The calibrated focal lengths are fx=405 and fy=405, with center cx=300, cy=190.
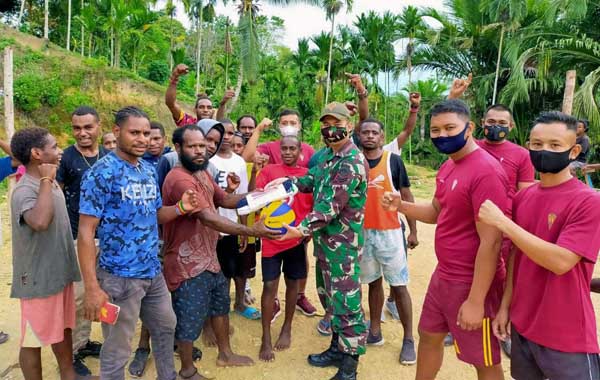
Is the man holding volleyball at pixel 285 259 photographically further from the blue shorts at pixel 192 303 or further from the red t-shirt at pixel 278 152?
the blue shorts at pixel 192 303

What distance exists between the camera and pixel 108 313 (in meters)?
2.58

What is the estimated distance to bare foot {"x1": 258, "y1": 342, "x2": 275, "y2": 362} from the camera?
3.82 m

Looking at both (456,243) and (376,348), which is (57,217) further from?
(376,348)

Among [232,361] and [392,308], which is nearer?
[232,361]

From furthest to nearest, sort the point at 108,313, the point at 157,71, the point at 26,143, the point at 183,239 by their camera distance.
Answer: the point at 157,71
the point at 183,239
the point at 26,143
the point at 108,313

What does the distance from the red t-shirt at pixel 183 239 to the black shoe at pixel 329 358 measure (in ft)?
4.46

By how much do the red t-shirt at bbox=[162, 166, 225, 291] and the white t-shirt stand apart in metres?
0.90

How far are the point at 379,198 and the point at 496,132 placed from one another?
1.21m

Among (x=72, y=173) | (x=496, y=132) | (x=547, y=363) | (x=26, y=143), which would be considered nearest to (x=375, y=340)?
(x=547, y=363)

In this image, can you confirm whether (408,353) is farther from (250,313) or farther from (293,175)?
(293,175)

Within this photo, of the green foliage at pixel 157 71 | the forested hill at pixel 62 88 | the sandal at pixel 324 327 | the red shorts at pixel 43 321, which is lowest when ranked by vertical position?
the sandal at pixel 324 327

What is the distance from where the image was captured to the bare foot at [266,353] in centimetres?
382

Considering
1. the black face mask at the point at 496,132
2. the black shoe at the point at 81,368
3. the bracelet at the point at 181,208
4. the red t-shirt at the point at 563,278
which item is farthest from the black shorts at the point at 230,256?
the red t-shirt at the point at 563,278

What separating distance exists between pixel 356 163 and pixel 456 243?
1047mm
